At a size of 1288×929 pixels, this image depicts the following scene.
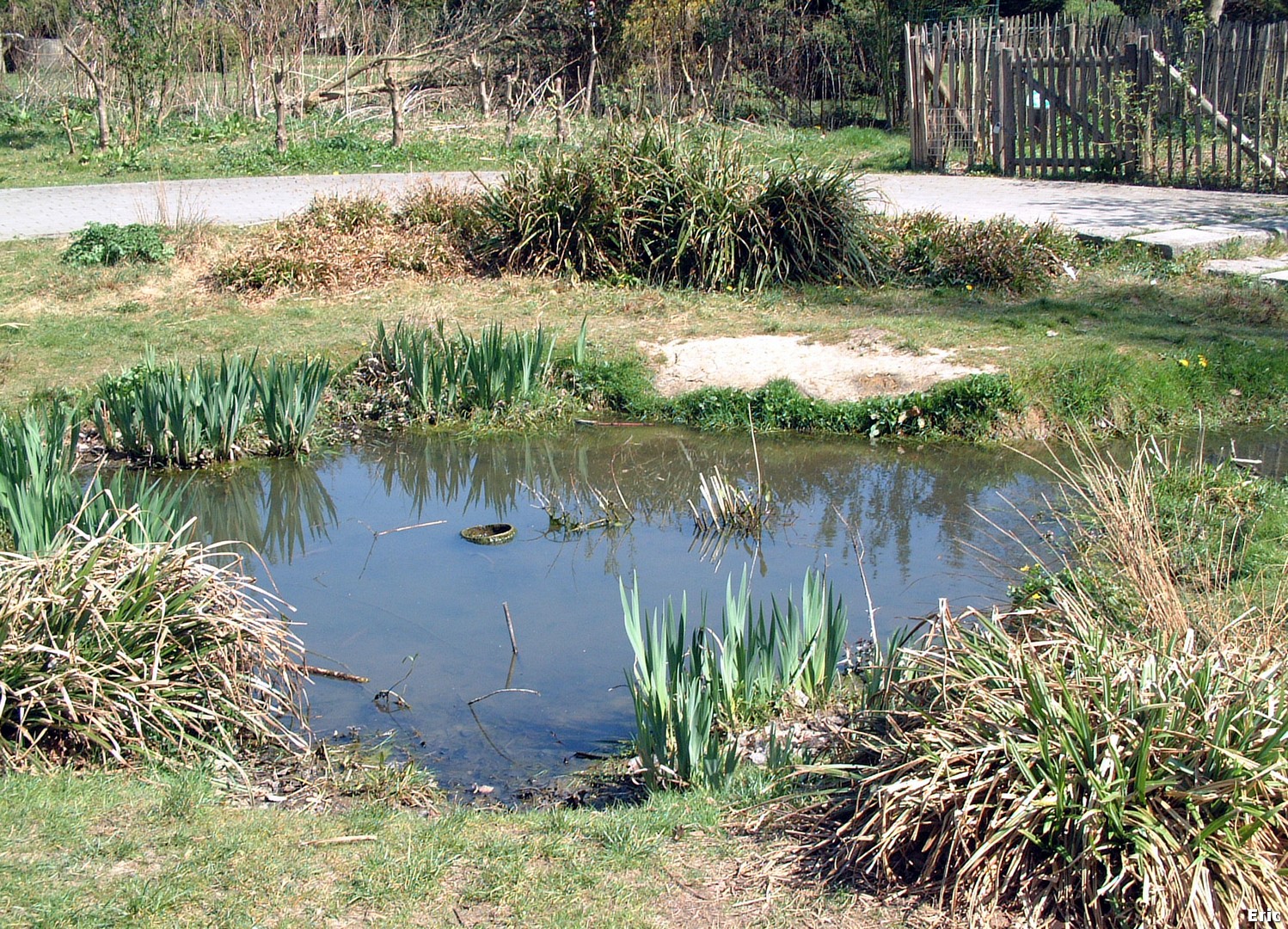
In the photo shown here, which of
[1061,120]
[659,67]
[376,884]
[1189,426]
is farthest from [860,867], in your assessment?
[659,67]

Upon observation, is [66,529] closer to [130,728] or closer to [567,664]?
[130,728]

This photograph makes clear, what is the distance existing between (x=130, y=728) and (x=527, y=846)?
5.60ft

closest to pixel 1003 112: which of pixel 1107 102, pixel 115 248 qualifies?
pixel 1107 102

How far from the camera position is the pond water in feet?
16.6

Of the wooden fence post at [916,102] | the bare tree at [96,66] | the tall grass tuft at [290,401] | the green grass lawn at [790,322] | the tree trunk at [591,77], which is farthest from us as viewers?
the tree trunk at [591,77]

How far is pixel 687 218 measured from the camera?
37.4 feet

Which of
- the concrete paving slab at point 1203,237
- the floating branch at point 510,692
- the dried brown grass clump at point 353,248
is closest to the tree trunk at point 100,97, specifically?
the dried brown grass clump at point 353,248

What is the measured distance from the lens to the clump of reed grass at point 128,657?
4.04 meters

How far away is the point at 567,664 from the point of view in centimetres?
540

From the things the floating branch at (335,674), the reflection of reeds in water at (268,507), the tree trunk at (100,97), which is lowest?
the floating branch at (335,674)

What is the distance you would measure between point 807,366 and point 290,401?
394 centimetres

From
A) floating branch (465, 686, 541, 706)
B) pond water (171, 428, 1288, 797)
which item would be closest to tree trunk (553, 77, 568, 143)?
pond water (171, 428, 1288, 797)

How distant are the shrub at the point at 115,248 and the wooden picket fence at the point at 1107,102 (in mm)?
11040

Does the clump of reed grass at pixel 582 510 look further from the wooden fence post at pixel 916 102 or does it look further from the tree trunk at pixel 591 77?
the tree trunk at pixel 591 77
